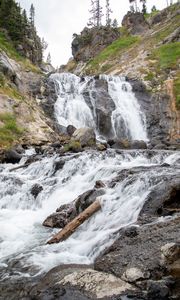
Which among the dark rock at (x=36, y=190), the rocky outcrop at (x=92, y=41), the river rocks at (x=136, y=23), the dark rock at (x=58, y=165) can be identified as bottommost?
the dark rock at (x=36, y=190)

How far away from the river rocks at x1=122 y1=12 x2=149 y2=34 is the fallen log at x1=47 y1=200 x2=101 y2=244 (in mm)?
71657

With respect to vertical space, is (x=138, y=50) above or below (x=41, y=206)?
above

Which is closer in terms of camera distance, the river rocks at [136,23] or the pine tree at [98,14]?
the river rocks at [136,23]

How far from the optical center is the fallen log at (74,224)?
12.3 meters

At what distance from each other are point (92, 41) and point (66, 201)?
6860 cm

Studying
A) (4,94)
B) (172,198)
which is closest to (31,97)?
(4,94)

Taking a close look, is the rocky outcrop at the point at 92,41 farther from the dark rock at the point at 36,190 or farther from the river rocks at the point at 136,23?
the dark rock at the point at 36,190

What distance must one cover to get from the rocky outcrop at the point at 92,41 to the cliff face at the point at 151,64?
666 millimetres

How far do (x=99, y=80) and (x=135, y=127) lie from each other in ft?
30.2

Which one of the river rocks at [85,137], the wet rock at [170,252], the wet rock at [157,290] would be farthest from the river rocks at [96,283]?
the river rocks at [85,137]

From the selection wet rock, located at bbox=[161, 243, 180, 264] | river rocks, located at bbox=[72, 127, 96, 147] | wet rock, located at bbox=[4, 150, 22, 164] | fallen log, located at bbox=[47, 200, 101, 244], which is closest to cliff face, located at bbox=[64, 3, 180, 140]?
river rocks, located at bbox=[72, 127, 96, 147]

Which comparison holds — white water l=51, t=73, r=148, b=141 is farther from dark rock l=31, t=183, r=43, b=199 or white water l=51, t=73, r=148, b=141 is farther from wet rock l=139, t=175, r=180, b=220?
wet rock l=139, t=175, r=180, b=220

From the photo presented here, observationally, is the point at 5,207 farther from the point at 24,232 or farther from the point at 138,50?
the point at 138,50

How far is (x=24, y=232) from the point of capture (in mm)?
14555
